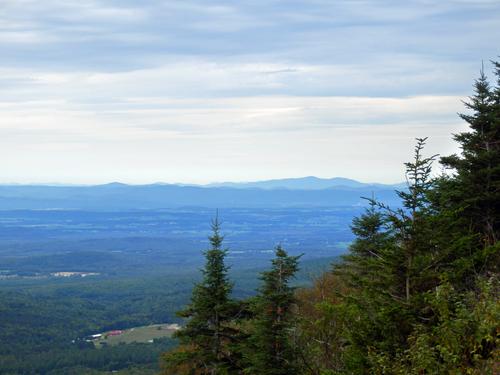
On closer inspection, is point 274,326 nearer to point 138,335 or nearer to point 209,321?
point 209,321

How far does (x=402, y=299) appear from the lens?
14.1 metres

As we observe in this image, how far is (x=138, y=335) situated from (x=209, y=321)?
105768 millimetres

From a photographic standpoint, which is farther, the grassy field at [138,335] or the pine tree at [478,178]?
the grassy field at [138,335]

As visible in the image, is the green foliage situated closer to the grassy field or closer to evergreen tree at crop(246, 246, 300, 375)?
evergreen tree at crop(246, 246, 300, 375)

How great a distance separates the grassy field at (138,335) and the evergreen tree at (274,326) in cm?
9960

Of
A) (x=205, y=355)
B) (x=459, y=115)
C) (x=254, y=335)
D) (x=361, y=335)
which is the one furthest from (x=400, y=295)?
(x=459, y=115)

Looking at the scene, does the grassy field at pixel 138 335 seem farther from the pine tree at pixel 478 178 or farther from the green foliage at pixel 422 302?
the green foliage at pixel 422 302

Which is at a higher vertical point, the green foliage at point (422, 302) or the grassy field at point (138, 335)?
the green foliage at point (422, 302)

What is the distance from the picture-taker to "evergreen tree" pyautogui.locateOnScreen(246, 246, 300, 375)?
20469 mm

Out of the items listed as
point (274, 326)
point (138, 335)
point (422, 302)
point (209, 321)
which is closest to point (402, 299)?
point (422, 302)

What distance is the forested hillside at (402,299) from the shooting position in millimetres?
11617

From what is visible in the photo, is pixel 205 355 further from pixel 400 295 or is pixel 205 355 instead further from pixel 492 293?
pixel 492 293

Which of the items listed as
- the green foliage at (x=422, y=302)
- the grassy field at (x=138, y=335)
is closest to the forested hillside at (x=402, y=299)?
the green foliage at (x=422, y=302)

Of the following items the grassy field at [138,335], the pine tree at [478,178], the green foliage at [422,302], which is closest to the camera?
the green foliage at [422,302]
